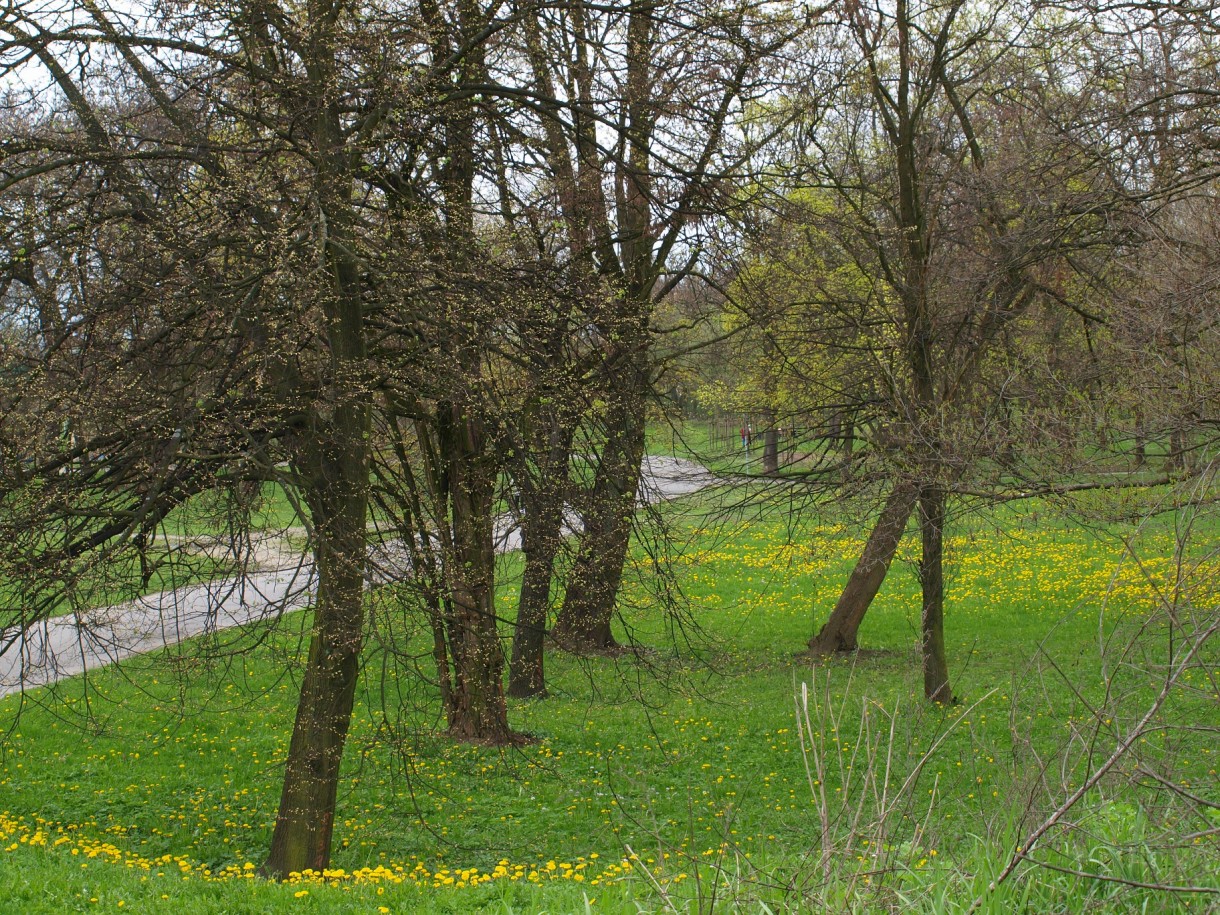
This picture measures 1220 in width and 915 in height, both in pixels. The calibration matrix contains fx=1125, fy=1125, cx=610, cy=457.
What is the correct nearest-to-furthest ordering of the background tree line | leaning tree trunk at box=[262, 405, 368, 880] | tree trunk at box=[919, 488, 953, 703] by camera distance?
the background tree line → leaning tree trunk at box=[262, 405, 368, 880] → tree trunk at box=[919, 488, 953, 703]

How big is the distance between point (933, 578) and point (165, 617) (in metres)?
9.23

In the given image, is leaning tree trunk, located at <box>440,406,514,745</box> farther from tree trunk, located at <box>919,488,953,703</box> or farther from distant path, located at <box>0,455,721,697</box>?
tree trunk, located at <box>919,488,953,703</box>

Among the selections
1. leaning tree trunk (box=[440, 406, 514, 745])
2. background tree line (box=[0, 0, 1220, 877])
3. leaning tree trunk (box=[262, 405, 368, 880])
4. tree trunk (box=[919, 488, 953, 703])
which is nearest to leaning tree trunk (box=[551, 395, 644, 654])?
background tree line (box=[0, 0, 1220, 877])

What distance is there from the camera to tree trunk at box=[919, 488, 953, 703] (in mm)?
10959

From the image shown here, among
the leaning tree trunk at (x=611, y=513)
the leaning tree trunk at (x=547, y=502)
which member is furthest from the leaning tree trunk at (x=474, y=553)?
the leaning tree trunk at (x=611, y=513)

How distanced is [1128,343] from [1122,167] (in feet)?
10.6

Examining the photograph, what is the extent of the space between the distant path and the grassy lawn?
0.39 meters

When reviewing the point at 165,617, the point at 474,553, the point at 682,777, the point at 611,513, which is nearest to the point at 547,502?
the point at 611,513

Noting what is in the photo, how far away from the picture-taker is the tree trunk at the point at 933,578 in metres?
11.0

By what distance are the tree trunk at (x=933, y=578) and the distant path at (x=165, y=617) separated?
236cm

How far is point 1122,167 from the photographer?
11.2 meters

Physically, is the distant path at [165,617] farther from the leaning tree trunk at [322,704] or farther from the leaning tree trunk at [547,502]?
the leaning tree trunk at [322,704]

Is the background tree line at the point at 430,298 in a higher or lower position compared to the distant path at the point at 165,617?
higher

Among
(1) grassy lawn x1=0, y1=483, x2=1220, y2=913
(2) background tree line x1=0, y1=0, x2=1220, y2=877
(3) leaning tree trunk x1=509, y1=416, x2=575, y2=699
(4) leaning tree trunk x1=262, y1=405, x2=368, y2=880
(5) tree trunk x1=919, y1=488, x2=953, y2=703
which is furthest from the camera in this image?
(5) tree trunk x1=919, y1=488, x2=953, y2=703
